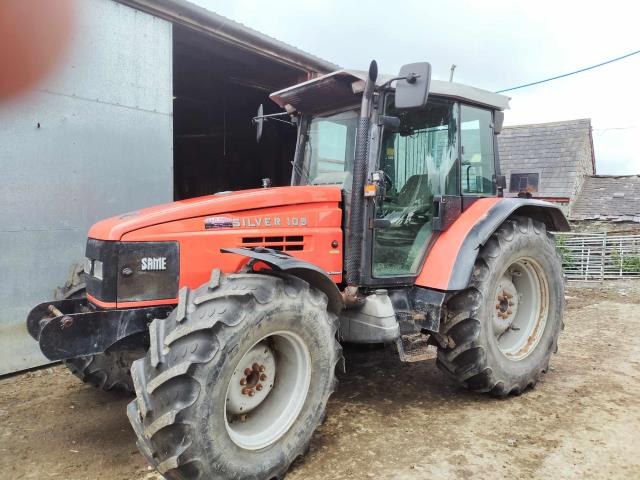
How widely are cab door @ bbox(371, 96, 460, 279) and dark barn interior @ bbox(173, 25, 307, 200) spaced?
145cm

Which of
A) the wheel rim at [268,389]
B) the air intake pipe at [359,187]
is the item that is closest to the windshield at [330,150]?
the air intake pipe at [359,187]

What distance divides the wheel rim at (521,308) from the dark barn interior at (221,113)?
2.25 m

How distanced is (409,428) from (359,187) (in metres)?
1.57

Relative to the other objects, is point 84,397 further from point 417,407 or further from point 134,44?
point 134,44

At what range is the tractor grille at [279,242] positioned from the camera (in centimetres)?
293

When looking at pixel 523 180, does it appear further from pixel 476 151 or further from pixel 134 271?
pixel 134 271

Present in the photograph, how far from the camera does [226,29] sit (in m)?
5.55

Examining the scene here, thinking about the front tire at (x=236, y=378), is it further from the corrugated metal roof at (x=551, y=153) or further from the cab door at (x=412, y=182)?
the corrugated metal roof at (x=551, y=153)

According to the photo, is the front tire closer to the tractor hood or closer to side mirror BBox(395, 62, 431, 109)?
the tractor hood

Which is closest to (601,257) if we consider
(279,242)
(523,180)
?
(523,180)

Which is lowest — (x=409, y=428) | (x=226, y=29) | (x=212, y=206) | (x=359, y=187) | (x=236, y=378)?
(x=409, y=428)

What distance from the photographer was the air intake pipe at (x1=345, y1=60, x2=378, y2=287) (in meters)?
3.14

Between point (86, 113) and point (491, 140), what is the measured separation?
3.73m

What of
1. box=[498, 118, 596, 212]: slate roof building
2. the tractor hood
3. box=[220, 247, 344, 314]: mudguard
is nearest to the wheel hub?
box=[220, 247, 344, 314]: mudguard
